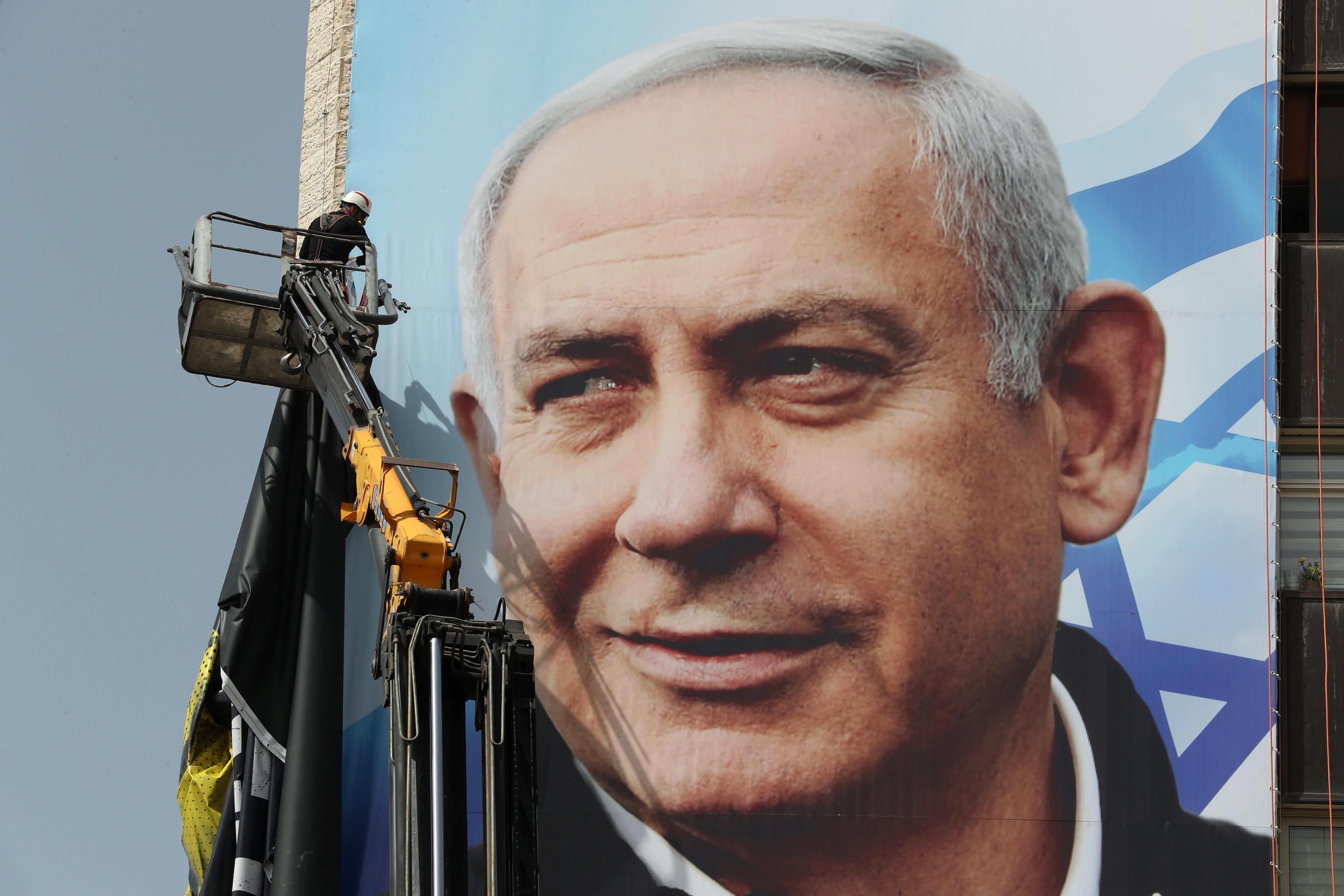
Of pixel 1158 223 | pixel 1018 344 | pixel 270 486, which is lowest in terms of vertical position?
pixel 270 486

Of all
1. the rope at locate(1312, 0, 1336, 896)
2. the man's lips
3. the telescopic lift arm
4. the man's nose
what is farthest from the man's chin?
the rope at locate(1312, 0, 1336, 896)

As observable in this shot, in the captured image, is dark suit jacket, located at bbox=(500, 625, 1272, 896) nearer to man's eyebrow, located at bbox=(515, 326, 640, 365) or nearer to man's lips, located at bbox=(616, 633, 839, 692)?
man's lips, located at bbox=(616, 633, 839, 692)

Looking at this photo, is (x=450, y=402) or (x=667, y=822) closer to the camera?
(x=667, y=822)

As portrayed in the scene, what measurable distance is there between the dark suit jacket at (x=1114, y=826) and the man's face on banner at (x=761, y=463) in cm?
28

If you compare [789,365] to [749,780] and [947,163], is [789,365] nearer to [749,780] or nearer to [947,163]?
[947,163]

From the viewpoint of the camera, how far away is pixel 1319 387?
43.0ft

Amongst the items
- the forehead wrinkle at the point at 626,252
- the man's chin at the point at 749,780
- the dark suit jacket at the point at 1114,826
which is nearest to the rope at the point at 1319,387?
the dark suit jacket at the point at 1114,826

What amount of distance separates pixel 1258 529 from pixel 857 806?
407cm

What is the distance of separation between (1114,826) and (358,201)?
8.07 metres

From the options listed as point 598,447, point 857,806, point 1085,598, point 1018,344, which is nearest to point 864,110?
point 1018,344

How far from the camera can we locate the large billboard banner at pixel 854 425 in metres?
12.2

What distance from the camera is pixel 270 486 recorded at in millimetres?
12375

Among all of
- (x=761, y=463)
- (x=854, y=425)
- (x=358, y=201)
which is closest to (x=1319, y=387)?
(x=854, y=425)

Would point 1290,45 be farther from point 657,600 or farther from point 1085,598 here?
point 657,600
